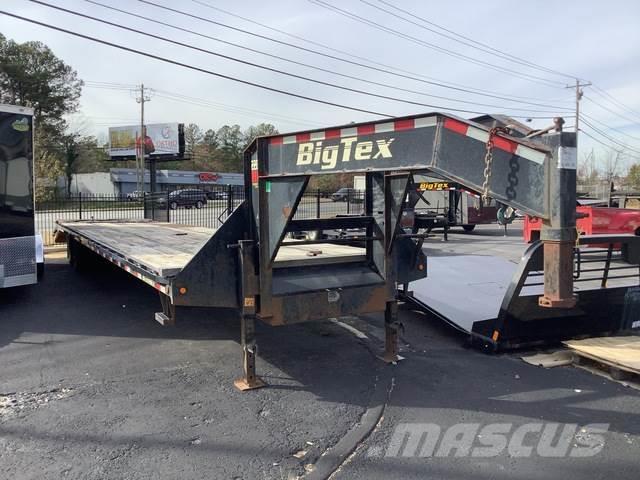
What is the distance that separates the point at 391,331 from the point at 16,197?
5847 mm

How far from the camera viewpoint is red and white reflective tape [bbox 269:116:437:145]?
3936 millimetres

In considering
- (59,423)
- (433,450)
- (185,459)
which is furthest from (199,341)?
(433,450)

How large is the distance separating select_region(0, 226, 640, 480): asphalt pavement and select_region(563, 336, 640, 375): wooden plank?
21 centimetres

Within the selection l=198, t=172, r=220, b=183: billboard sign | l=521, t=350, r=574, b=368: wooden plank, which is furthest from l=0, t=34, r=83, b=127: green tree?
l=521, t=350, r=574, b=368: wooden plank

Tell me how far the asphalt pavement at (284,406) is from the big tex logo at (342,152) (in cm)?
208

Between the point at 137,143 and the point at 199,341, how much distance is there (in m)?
61.3

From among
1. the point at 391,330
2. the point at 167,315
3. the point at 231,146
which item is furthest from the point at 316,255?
the point at 231,146

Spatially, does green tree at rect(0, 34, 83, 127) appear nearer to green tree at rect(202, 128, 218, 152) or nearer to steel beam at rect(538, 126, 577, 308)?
green tree at rect(202, 128, 218, 152)

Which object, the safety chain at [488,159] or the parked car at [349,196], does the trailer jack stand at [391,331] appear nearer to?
the safety chain at [488,159]

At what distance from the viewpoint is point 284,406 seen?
15.0 feet

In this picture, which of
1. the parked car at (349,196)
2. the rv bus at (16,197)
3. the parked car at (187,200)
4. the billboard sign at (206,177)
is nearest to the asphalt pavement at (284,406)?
the rv bus at (16,197)

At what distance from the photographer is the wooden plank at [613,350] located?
198 inches

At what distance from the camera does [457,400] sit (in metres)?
4.68
